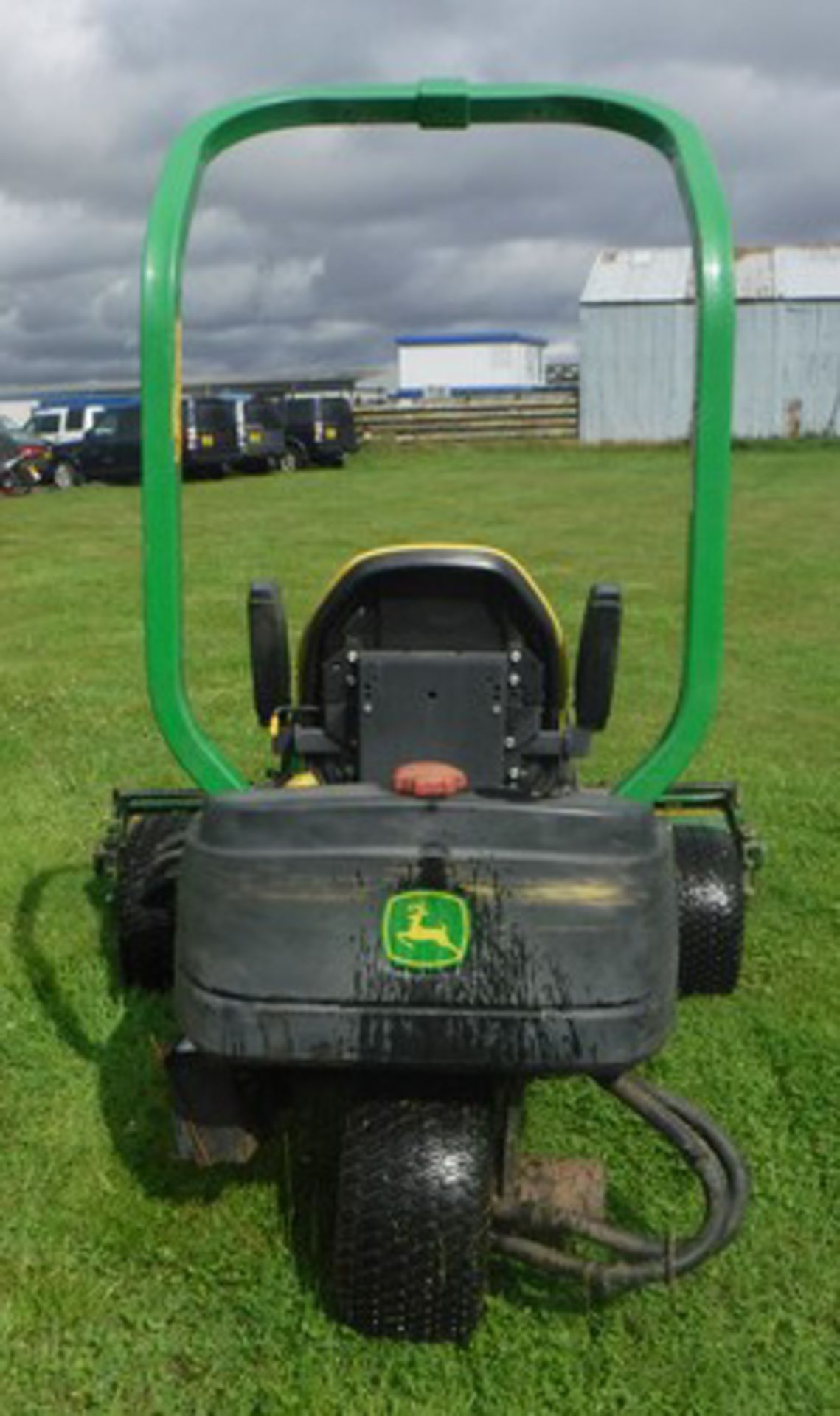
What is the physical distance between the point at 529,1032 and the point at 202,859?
0.53 meters

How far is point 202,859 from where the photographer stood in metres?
2.08

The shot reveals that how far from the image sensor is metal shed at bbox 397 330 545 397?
55.8 metres

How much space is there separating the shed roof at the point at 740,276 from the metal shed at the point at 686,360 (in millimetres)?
34

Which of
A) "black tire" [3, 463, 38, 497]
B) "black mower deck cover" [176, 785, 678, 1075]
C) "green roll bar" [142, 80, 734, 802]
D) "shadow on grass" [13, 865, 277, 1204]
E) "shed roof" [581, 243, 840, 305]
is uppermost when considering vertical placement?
"shed roof" [581, 243, 840, 305]

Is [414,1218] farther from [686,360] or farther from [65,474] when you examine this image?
[686,360]

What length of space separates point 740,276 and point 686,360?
2.38 m

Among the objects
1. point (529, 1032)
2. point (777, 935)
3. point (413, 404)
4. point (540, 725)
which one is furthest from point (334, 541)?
point (413, 404)

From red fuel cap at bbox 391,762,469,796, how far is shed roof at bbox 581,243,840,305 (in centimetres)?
2600

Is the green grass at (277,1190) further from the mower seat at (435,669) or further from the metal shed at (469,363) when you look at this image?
the metal shed at (469,363)

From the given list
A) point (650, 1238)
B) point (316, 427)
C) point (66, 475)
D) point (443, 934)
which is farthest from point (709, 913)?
point (316, 427)

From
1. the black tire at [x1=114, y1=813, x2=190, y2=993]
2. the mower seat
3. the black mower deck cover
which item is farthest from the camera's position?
the black tire at [x1=114, y1=813, x2=190, y2=993]

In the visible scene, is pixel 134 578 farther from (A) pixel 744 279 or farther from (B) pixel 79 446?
(A) pixel 744 279

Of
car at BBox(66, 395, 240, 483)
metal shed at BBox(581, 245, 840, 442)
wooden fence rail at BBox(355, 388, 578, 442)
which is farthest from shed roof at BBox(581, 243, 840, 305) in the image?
car at BBox(66, 395, 240, 483)

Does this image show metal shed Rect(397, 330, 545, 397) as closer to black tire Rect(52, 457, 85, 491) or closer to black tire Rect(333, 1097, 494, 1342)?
black tire Rect(52, 457, 85, 491)
